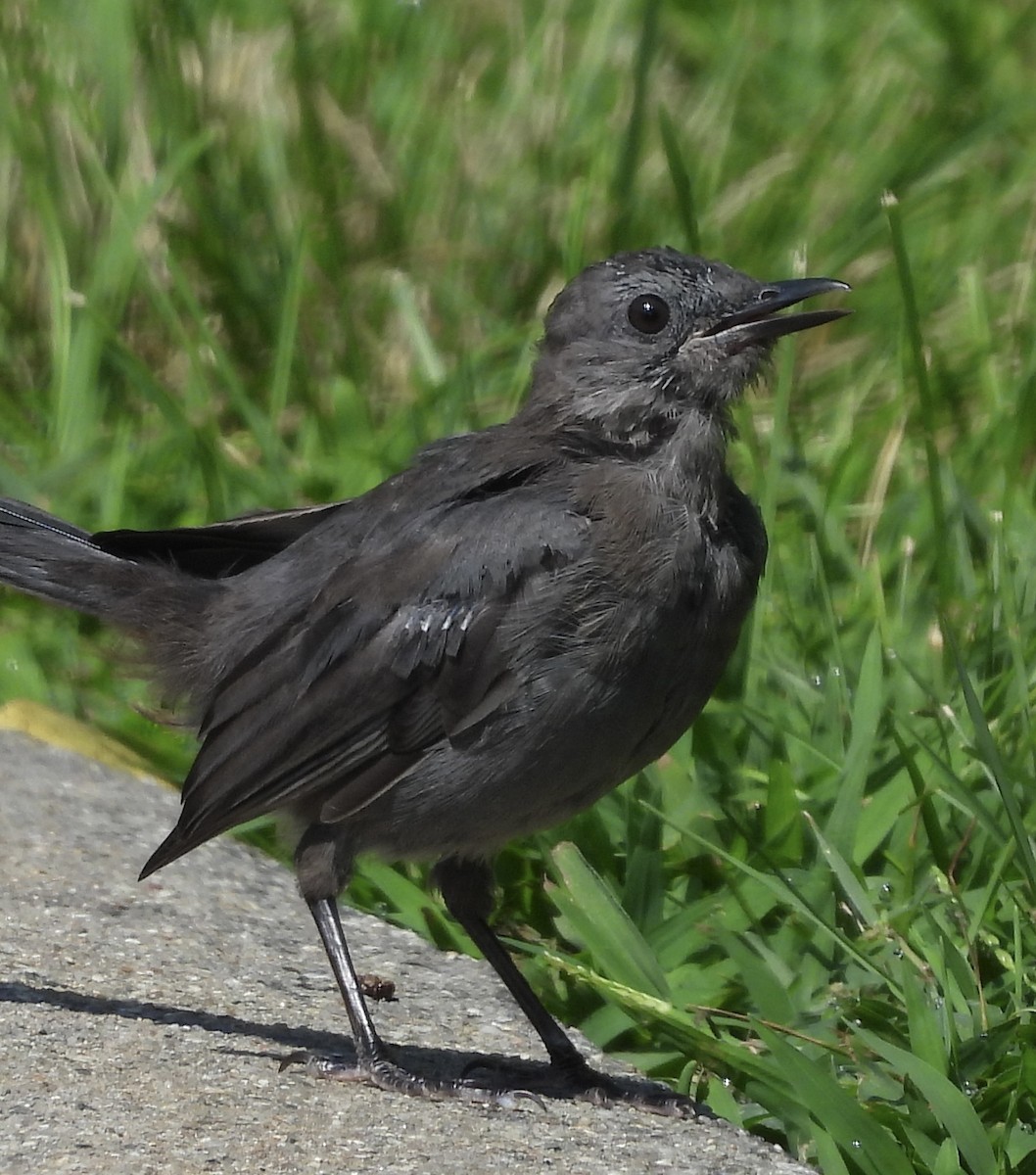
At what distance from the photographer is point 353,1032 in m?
3.78

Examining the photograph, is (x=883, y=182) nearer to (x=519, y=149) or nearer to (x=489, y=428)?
(x=519, y=149)

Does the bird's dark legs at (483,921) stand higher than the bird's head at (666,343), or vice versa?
the bird's head at (666,343)

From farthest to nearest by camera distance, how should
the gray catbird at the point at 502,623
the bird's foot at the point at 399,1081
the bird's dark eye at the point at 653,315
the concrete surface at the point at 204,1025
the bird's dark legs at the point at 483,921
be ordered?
the bird's dark eye at the point at 653,315 → the bird's dark legs at the point at 483,921 → the gray catbird at the point at 502,623 → the bird's foot at the point at 399,1081 → the concrete surface at the point at 204,1025

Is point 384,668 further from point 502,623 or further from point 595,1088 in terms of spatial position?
point 595,1088

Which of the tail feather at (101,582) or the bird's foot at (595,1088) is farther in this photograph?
the tail feather at (101,582)

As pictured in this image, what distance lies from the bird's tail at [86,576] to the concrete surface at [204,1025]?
553 millimetres

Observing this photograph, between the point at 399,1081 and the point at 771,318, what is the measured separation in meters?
1.72

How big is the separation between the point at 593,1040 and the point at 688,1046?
1.28 ft

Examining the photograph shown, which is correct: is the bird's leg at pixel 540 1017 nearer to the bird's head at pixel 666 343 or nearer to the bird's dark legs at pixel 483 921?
the bird's dark legs at pixel 483 921

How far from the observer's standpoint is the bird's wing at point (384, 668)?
151 inches

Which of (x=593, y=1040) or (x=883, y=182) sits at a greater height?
(x=883, y=182)

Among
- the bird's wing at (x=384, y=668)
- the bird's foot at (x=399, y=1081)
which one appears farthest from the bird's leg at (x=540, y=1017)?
the bird's wing at (x=384, y=668)

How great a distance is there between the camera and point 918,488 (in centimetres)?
575

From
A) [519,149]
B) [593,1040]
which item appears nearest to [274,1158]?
[593,1040]
